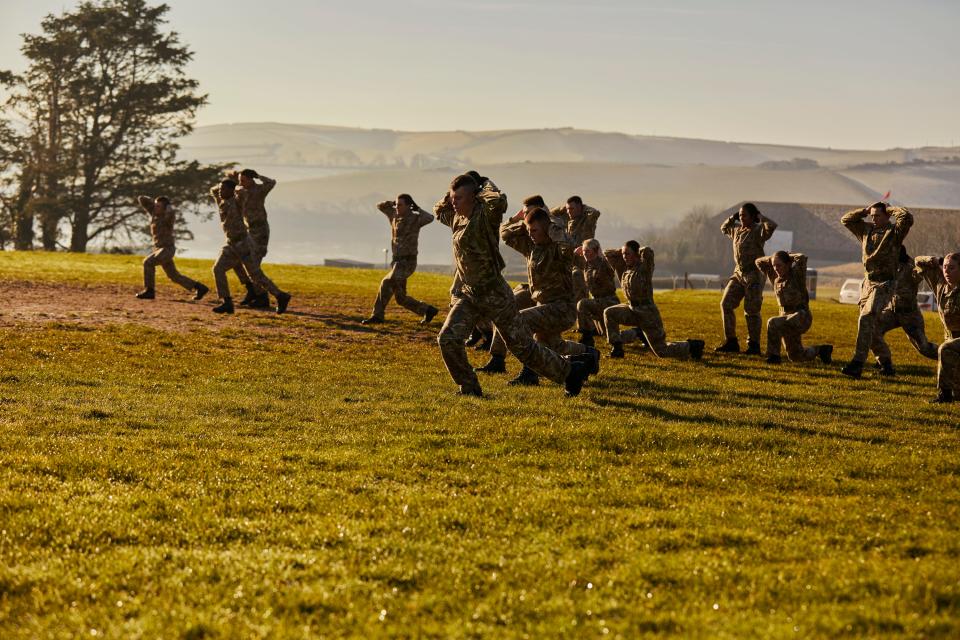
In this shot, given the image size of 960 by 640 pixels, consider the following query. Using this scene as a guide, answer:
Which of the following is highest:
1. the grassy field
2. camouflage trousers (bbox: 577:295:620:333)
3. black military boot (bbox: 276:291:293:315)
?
camouflage trousers (bbox: 577:295:620:333)

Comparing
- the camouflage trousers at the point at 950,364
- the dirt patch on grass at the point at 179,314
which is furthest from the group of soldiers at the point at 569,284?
the dirt patch on grass at the point at 179,314

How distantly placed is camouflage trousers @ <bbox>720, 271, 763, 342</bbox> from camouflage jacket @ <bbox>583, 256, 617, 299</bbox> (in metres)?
2.30

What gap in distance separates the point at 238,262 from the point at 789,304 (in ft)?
37.8

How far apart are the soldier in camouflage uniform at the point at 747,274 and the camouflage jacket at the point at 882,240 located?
8.37 ft

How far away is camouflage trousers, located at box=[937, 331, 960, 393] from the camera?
12961 mm

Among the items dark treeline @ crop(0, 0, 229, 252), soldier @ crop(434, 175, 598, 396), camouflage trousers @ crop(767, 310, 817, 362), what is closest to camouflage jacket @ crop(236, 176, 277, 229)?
camouflage trousers @ crop(767, 310, 817, 362)

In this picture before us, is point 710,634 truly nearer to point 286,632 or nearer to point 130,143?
point 286,632

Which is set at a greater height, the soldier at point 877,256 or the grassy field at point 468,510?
the soldier at point 877,256

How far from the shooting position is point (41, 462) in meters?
8.28

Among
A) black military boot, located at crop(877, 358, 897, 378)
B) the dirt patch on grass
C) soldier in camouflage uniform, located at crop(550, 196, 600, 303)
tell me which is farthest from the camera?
the dirt patch on grass

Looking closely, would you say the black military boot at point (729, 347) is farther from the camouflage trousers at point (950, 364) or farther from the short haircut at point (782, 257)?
the camouflage trousers at point (950, 364)

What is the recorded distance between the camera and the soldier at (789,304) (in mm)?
16969

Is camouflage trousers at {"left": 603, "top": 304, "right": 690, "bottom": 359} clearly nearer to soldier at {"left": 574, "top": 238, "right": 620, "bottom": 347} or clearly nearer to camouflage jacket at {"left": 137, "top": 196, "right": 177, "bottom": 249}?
soldier at {"left": 574, "top": 238, "right": 620, "bottom": 347}

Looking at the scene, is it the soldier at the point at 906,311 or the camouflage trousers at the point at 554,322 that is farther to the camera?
the soldier at the point at 906,311
